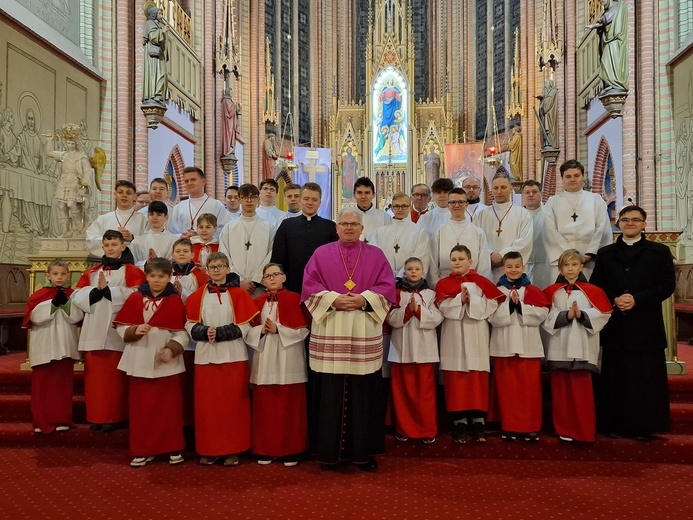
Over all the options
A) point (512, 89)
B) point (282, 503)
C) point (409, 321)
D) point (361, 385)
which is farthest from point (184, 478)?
point (512, 89)

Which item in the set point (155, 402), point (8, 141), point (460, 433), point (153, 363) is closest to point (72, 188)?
point (8, 141)

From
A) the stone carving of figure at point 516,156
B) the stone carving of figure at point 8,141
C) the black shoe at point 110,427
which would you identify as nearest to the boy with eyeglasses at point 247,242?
the black shoe at point 110,427

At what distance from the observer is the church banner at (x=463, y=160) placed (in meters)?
18.6

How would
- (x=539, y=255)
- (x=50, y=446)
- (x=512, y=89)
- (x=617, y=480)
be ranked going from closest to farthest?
(x=617, y=480), (x=50, y=446), (x=539, y=255), (x=512, y=89)

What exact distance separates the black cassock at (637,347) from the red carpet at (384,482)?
21 cm

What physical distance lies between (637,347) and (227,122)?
1184cm

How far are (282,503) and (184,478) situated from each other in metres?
0.77

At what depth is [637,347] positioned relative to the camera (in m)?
4.41

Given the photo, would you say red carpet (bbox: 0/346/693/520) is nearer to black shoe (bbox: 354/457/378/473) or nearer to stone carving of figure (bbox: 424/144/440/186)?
black shoe (bbox: 354/457/378/473)

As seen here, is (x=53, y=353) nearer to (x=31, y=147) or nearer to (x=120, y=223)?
(x=120, y=223)

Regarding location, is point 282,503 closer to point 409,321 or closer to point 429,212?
point 409,321

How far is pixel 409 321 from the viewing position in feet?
14.6

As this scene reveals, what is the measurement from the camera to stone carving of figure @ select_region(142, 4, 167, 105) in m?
9.56

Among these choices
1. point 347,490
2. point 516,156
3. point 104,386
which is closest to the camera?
point 347,490
